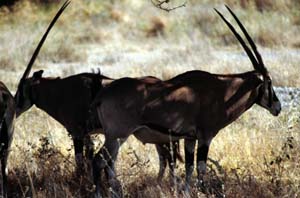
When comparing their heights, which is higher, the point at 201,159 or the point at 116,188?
the point at 201,159

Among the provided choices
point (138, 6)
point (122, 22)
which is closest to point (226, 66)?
point (122, 22)

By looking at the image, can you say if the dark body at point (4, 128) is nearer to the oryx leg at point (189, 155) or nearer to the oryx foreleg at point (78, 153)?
the oryx foreleg at point (78, 153)

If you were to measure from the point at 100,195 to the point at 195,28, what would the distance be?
738 inches

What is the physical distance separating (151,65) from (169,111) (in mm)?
10529

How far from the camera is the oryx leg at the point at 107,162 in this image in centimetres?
643

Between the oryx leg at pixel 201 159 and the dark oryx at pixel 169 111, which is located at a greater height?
the dark oryx at pixel 169 111

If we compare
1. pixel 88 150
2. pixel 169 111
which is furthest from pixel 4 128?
pixel 169 111

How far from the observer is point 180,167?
797cm

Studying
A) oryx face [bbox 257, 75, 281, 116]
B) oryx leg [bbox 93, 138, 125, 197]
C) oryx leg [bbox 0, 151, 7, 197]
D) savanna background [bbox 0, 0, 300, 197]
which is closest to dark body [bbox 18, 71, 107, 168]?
savanna background [bbox 0, 0, 300, 197]

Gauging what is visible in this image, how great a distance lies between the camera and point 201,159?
678 centimetres

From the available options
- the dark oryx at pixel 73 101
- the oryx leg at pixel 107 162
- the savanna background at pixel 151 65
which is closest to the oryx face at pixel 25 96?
the dark oryx at pixel 73 101

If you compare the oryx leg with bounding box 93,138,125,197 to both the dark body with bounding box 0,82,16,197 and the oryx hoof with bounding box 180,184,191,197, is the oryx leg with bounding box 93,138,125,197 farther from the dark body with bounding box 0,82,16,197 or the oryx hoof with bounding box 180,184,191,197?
the dark body with bounding box 0,82,16,197

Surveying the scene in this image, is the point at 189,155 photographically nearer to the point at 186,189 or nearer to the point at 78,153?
the point at 186,189

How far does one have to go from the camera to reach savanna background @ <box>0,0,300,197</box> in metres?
7.04
